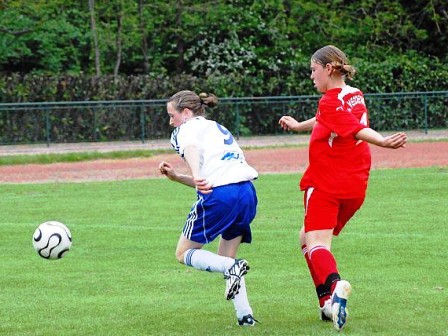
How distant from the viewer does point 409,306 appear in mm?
7754

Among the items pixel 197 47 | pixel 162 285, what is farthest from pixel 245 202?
pixel 197 47

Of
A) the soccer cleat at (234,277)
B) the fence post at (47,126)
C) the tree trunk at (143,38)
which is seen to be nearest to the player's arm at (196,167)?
the soccer cleat at (234,277)

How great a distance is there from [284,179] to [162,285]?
36.3 ft

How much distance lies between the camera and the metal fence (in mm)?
28719

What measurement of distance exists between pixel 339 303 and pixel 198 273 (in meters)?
3.34

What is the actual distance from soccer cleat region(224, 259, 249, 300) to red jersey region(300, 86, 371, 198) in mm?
699

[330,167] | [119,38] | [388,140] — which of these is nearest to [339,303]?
[330,167]

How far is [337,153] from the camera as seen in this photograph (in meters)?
7.04

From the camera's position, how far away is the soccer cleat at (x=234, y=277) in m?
6.91

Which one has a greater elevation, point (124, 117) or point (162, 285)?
point (162, 285)

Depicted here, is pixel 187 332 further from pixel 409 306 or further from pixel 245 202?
pixel 409 306

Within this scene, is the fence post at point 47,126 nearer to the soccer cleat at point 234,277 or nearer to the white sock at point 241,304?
the white sock at point 241,304

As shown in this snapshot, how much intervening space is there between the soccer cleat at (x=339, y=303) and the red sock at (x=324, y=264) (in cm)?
36

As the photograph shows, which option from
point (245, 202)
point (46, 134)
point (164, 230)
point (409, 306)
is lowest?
point (46, 134)
